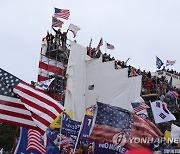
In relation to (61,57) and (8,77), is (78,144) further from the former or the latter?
(61,57)

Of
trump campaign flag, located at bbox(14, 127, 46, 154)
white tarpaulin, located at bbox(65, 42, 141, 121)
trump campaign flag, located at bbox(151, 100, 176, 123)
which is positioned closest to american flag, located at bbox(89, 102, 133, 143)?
trump campaign flag, located at bbox(14, 127, 46, 154)

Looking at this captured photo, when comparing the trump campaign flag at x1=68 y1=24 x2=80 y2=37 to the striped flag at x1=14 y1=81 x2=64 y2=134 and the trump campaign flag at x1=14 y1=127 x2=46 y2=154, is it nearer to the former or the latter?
the trump campaign flag at x1=14 y1=127 x2=46 y2=154

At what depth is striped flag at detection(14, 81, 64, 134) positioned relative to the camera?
1270 cm

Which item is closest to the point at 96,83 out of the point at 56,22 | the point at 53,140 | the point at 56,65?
the point at 56,65

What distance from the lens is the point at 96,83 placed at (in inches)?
1335

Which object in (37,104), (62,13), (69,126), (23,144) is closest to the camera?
(37,104)

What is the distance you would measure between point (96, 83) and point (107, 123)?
21.1 metres

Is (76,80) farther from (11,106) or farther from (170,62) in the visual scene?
(11,106)

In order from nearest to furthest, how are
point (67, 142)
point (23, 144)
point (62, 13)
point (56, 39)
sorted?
point (67, 142), point (23, 144), point (62, 13), point (56, 39)

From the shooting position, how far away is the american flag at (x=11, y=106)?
12578 millimetres

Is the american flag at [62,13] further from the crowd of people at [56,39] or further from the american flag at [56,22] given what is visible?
the crowd of people at [56,39]

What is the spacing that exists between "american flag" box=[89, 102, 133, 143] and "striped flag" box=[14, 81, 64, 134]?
1321mm

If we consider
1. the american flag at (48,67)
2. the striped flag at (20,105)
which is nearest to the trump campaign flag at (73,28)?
the american flag at (48,67)

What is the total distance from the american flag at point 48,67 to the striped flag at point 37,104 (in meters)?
20.3
